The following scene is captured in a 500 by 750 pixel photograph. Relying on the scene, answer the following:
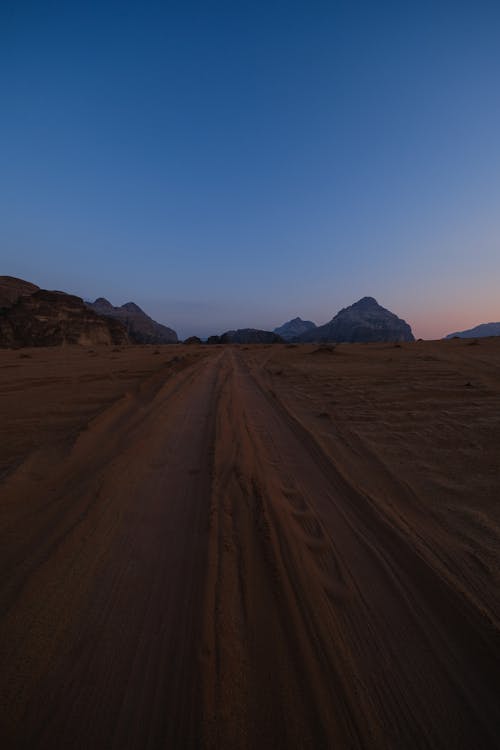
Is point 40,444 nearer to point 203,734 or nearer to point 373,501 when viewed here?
point 203,734

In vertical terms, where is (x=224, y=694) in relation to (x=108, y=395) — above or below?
below

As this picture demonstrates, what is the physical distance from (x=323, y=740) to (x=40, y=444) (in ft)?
13.2

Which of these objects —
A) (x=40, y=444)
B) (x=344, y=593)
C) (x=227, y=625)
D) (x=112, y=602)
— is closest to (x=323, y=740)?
(x=227, y=625)

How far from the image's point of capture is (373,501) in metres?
2.64

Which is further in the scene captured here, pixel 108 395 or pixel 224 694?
pixel 108 395

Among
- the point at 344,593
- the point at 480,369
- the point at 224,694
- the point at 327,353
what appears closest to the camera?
the point at 224,694

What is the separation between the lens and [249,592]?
171cm

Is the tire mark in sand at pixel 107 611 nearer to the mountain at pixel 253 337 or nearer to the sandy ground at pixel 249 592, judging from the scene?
the sandy ground at pixel 249 592

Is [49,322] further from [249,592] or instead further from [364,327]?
[364,327]

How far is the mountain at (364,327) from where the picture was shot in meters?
109

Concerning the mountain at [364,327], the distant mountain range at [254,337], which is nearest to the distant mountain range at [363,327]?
the mountain at [364,327]

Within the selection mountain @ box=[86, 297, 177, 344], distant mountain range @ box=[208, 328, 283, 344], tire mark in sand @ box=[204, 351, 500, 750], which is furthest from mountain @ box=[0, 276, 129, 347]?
tire mark in sand @ box=[204, 351, 500, 750]

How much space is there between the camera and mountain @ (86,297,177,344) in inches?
3556

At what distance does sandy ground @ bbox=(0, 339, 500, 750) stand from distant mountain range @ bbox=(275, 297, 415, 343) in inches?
3742
